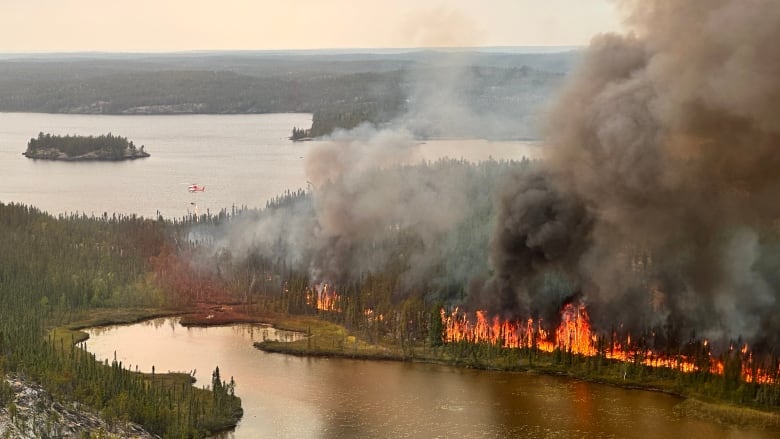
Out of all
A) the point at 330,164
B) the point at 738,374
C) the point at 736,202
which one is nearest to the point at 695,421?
the point at 738,374

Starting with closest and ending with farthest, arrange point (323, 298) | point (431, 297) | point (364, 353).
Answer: point (364, 353) < point (431, 297) < point (323, 298)

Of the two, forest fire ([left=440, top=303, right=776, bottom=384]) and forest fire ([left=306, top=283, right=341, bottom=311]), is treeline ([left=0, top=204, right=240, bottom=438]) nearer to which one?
forest fire ([left=306, top=283, right=341, bottom=311])

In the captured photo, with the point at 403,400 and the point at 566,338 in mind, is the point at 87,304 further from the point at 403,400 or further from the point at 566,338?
the point at 566,338

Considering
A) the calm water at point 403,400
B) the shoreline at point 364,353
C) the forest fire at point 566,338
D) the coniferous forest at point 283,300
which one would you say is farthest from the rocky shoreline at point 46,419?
the forest fire at point 566,338

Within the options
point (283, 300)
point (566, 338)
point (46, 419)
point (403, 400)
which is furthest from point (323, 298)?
point (46, 419)

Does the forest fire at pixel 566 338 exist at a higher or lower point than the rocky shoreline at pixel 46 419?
higher

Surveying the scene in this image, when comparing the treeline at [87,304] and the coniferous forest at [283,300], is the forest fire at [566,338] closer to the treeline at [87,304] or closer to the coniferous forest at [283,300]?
the coniferous forest at [283,300]
